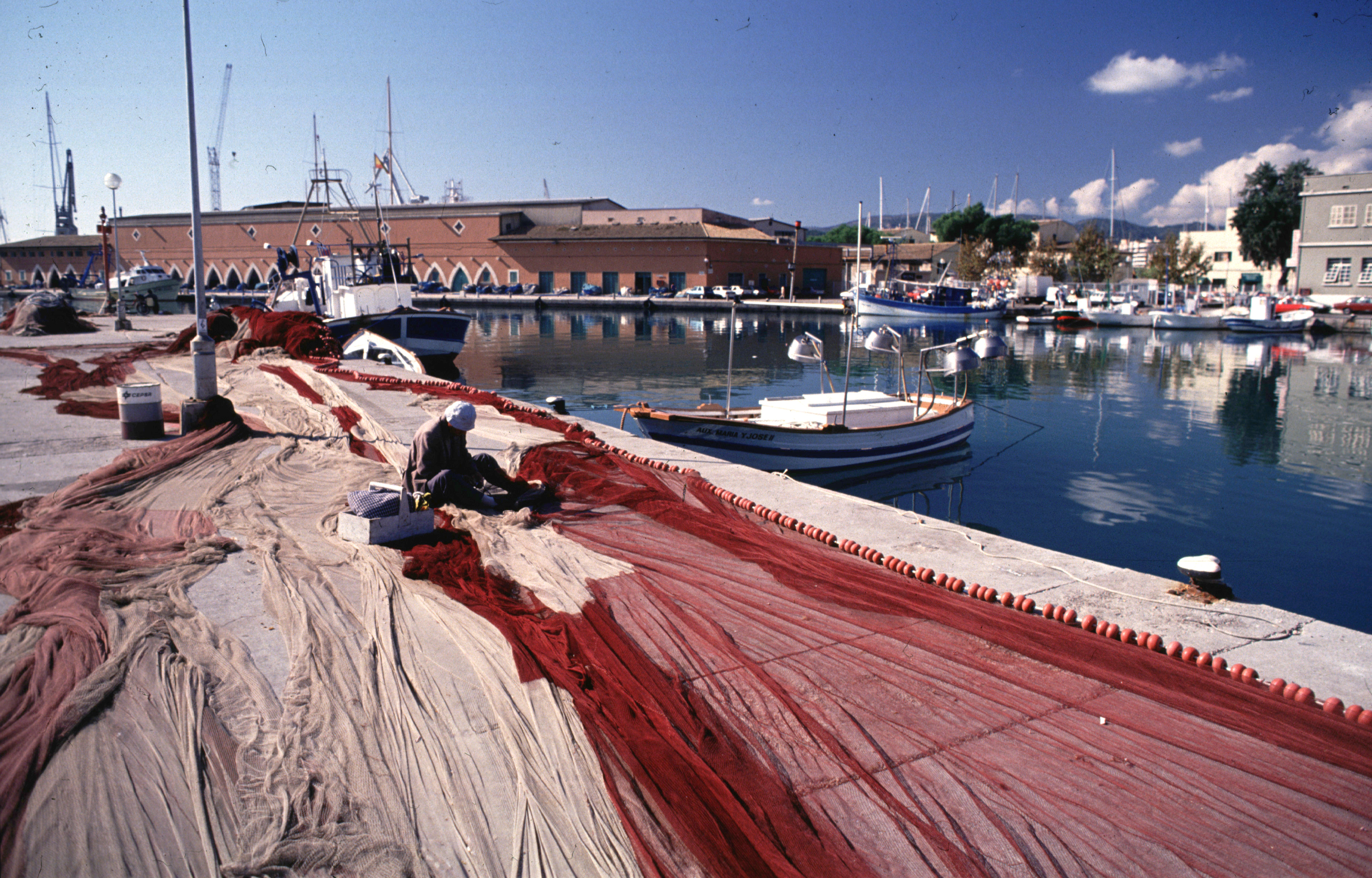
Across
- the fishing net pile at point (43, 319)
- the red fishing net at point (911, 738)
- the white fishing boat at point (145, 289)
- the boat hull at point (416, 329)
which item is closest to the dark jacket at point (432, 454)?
the red fishing net at point (911, 738)

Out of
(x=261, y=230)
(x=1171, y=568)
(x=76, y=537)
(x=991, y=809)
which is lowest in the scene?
(x=1171, y=568)

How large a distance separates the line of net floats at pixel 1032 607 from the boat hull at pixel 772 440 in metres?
2.43

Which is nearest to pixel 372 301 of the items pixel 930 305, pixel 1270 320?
pixel 930 305

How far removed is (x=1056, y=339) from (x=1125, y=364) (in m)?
12.5

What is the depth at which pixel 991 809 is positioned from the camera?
3055 millimetres

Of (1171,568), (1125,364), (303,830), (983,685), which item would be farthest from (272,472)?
(1125,364)

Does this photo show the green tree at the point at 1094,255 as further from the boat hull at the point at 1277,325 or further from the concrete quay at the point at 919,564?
the concrete quay at the point at 919,564

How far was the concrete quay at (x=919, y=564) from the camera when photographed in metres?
4.41

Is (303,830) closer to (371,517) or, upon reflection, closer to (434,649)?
(434,649)

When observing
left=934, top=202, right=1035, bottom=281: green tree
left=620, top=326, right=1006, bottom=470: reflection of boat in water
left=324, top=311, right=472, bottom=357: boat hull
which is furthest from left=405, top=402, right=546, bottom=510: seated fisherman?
left=934, top=202, right=1035, bottom=281: green tree

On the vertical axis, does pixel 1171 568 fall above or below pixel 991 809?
below

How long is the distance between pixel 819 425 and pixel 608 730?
30.4 feet

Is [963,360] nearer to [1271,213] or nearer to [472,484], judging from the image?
[472,484]

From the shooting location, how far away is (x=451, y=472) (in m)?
6.42
